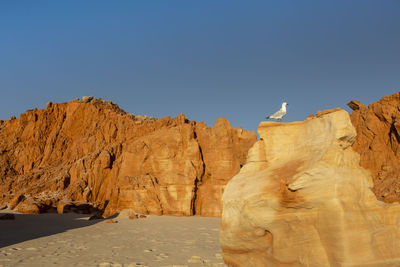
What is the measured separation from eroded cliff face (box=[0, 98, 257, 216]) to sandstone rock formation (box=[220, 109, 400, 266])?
51.9 ft

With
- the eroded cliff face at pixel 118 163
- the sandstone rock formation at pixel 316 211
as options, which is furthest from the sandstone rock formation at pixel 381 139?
the sandstone rock formation at pixel 316 211

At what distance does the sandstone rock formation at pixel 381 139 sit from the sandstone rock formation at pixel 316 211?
55.1ft

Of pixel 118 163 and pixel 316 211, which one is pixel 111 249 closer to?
pixel 316 211

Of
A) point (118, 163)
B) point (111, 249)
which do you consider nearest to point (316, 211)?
point (111, 249)

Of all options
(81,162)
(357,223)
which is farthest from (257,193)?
(81,162)

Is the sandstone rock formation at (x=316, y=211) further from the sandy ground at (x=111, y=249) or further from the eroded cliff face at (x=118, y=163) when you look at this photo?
the eroded cliff face at (x=118, y=163)

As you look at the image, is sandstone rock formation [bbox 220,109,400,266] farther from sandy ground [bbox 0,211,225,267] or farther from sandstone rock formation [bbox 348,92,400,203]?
sandstone rock formation [bbox 348,92,400,203]

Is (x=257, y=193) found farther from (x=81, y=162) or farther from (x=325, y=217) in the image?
(x=81, y=162)

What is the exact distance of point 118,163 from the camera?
25.0 metres

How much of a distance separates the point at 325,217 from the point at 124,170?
68.7ft

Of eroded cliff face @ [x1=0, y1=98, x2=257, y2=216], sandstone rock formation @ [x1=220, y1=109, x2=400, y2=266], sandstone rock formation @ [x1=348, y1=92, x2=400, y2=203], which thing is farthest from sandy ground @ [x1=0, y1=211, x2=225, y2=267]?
sandstone rock formation @ [x1=348, y1=92, x2=400, y2=203]

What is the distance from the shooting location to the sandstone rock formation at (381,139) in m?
21.0

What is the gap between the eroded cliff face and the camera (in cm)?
2192

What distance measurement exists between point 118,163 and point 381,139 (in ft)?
68.7
